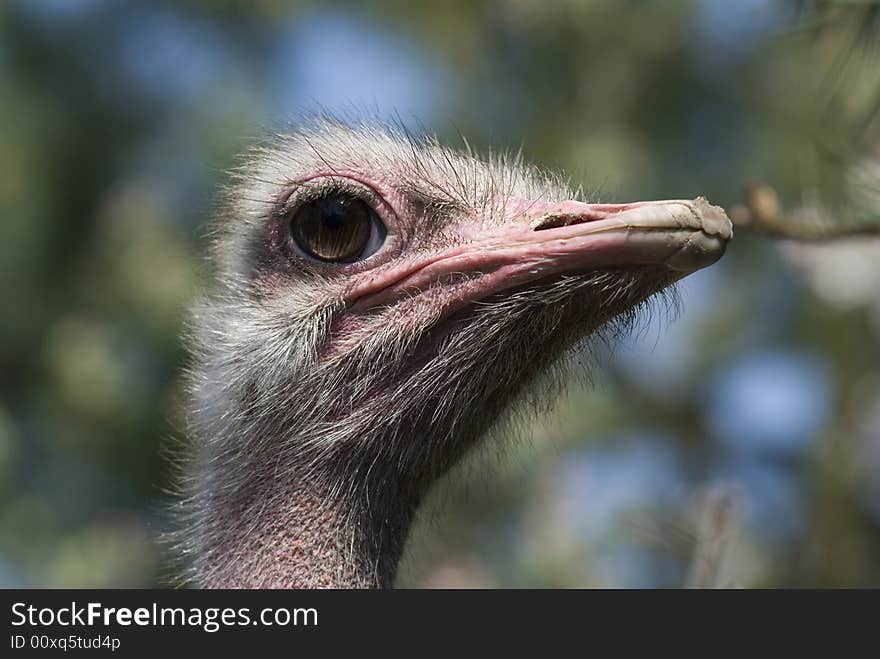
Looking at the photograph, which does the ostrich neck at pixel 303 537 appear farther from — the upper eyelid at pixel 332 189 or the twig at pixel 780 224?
the twig at pixel 780 224

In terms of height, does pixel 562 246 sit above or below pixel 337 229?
below

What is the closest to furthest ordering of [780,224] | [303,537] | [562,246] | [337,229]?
[562,246] < [780,224] < [303,537] < [337,229]

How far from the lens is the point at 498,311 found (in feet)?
11.8

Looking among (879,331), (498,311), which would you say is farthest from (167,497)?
(879,331)

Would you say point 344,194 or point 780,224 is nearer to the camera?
point 780,224

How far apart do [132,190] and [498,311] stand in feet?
37.1

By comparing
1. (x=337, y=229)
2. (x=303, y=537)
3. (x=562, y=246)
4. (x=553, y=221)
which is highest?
(x=337, y=229)

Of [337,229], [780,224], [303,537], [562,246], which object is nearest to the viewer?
[562,246]

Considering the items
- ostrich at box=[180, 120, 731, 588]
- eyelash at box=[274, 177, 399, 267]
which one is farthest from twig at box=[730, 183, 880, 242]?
eyelash at box=[274, 177, 399, 267]

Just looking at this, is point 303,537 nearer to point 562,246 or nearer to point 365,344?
point 365,344

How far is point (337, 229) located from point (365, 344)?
336 millimetres

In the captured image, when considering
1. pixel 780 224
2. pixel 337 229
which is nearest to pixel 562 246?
pixel 780 224

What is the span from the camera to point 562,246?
11.1ft
